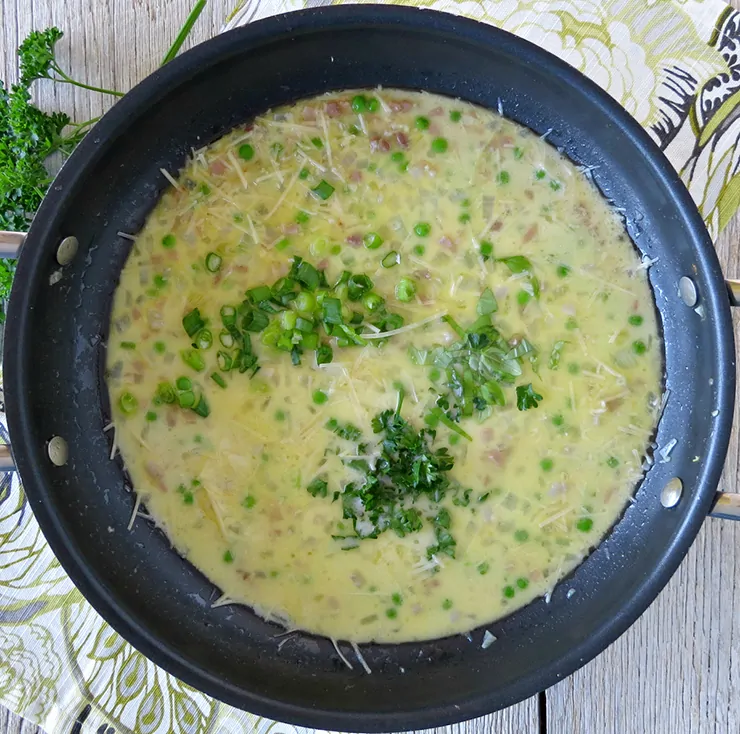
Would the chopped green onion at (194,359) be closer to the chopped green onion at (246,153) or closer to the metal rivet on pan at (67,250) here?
the metal rivet on pan at (67,250)

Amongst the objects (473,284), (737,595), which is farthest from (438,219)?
(737,595)

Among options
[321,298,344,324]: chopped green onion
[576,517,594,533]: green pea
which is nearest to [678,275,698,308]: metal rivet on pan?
[576,517,594,533]: green pea

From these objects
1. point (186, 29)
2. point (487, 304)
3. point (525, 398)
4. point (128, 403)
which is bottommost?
point (128, 403)

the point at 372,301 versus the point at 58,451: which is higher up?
the point at 372,301

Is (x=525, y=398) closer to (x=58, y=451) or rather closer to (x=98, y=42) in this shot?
(x=58, y=451)

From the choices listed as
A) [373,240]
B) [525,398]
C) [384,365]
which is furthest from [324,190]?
[525,398]

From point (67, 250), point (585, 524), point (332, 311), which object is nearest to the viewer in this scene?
point (67, 250)
